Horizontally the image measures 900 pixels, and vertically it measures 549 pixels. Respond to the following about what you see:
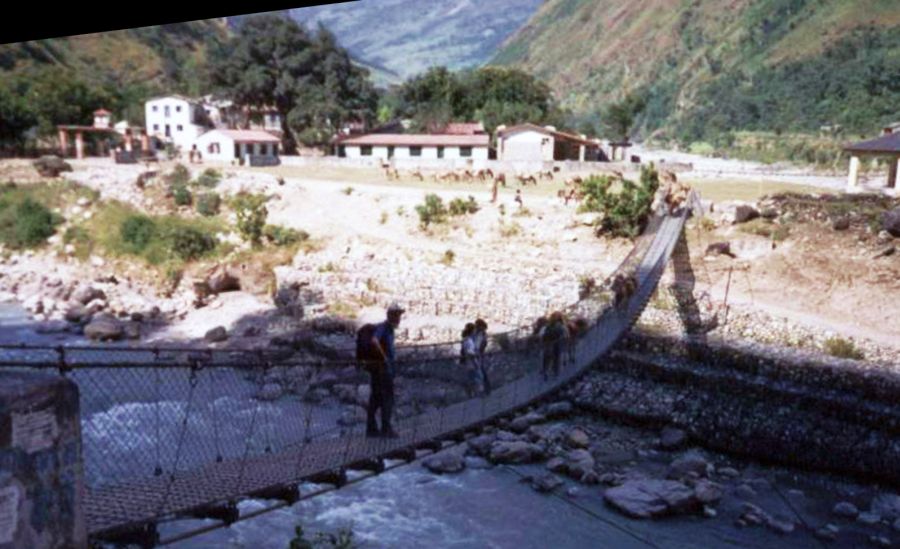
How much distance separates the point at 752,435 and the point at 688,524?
233 cm

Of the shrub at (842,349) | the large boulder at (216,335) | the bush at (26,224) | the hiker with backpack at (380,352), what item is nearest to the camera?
the hiker with backpack at (380,352)

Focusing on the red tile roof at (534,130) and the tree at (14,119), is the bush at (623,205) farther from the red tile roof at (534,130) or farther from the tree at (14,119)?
the tree at (14,119)

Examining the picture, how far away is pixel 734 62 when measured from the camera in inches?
2068

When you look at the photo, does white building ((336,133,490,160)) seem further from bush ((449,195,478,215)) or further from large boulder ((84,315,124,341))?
large boulder ((84,315,124,341))

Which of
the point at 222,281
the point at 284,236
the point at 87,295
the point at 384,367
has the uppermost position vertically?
the point at 384,367

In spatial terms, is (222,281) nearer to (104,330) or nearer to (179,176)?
(104,330)

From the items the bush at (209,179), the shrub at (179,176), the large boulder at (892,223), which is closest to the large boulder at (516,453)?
the large boulder at (892,223)

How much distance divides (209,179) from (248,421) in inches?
497

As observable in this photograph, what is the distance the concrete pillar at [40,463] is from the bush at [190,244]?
14673 millimetres

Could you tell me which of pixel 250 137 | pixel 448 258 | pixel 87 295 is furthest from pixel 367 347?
pixel 250 137

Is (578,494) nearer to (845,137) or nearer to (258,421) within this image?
(258,421)

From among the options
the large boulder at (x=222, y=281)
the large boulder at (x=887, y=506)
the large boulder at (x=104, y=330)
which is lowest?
the large boulder at (x=887, y=506)

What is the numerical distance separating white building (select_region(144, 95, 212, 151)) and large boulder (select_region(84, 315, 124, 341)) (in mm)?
18846

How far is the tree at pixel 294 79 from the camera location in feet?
88.9
